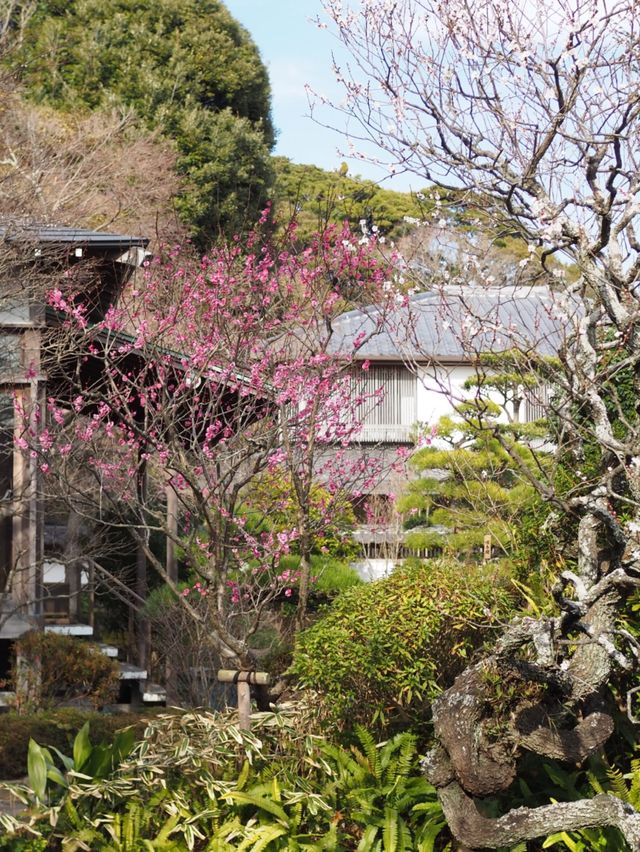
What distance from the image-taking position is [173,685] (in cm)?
1139

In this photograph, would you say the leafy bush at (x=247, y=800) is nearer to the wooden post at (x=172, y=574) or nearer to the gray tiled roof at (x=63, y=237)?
the wooden post at (x=172, y=574)

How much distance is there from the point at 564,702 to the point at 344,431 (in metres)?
4.67

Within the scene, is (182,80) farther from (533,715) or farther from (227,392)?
(533,715)

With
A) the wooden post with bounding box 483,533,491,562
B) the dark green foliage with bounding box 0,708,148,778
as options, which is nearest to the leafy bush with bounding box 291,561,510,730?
the dark green foliage with bounding box 0,708,148,778

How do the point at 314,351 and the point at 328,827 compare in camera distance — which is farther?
the point at 314,351

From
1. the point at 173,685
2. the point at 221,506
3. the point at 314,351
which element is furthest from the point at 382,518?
the point at 221,506

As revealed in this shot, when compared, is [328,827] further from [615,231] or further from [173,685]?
[173,685]

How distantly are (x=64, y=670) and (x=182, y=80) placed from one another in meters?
18.2

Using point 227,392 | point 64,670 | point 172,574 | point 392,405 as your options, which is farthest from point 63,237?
point 392,405

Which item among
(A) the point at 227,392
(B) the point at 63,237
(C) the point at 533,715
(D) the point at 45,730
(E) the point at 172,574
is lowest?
(D) the point at 45,730

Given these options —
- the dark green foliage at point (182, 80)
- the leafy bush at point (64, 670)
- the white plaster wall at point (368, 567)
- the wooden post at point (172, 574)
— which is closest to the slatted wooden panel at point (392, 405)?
the dark green foliage at point (182, 80)

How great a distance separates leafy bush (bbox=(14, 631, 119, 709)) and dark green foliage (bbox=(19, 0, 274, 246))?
543 inches

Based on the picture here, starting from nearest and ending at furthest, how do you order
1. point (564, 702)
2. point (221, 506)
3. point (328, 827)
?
point (564, 702), point (328, 827), point (221, 506)

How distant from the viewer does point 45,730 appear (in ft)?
30.7
